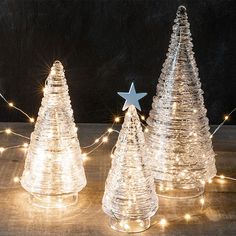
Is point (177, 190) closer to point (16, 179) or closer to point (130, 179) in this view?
point (130, 179)

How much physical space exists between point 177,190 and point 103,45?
569 millimetres

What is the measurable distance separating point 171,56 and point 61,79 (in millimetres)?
252

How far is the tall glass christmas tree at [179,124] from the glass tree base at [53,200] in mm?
194

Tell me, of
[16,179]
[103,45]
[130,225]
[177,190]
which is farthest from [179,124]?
[103,45]

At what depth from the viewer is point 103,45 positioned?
5.78ft

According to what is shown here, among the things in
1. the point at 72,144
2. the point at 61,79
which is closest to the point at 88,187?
the point at 72,144

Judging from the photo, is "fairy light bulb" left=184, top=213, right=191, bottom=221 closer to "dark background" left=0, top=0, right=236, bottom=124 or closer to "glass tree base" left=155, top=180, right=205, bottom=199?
"glass tree base" left=155, top=180, right=205, bottom=199

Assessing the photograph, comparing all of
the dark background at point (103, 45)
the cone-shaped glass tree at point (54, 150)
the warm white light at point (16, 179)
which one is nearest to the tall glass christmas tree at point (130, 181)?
the cone-shaped glass tree at point (54, 150)

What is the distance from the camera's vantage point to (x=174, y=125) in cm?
132

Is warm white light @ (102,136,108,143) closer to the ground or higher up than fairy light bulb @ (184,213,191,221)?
higher up

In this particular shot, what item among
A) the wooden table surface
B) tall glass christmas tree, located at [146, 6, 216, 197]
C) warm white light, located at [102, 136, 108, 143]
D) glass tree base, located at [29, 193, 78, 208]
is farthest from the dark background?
glass tree base, located at [29, 193, 78, 208]

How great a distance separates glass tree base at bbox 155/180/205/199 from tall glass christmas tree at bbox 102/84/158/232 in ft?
0.50

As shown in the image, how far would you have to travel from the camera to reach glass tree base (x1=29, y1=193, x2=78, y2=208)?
50.5 inches

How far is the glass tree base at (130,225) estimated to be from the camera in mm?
1188
